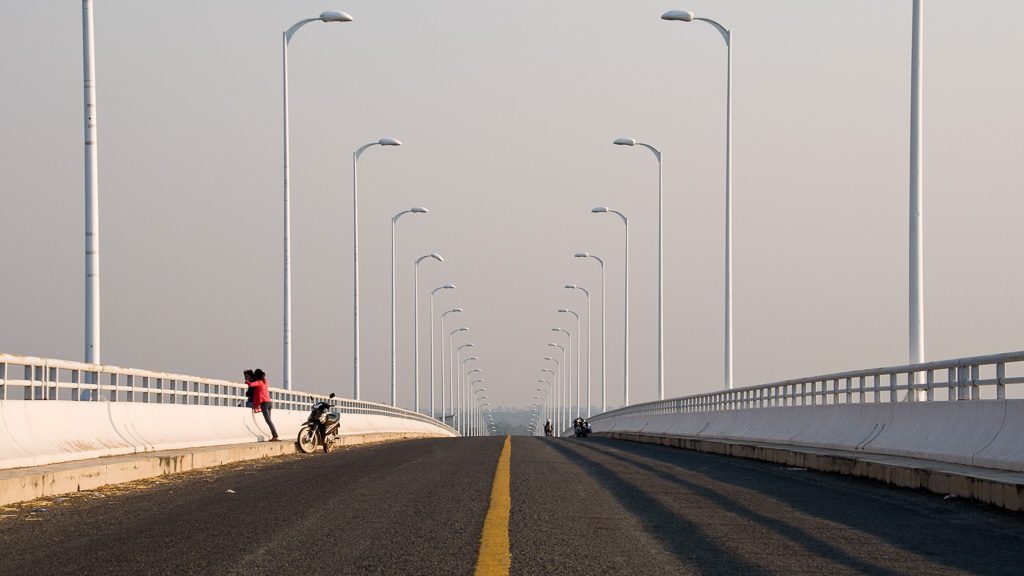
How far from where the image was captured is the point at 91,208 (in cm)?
2211

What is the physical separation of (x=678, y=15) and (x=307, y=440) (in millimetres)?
16493

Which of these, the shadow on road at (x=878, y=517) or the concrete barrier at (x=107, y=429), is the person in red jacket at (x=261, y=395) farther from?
the shadow on road at (x=878, y=517)

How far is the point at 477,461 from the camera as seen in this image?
22.2 meters

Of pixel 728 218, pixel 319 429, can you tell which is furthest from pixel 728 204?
pixel 319 429

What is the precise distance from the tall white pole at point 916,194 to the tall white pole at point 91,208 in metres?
13.4

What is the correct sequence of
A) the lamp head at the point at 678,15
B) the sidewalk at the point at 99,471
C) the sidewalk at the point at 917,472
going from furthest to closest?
the lamp head at the point at 678,15 → the sidewalk at the point at 99,471 → the sidewalk at the point at 917,472

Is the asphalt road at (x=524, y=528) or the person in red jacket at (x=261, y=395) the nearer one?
the asphalt road at (x=524, y=528)

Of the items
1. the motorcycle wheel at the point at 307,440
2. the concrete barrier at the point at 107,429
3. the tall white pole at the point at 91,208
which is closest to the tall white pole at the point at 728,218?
the motorcycle wheel at the point at 307,440

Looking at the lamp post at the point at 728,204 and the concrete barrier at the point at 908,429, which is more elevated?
the lamp post at the point at 728,204

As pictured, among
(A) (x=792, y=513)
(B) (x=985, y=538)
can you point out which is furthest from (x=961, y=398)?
(B) (x=985, y=538)

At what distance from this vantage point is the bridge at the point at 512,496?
9.02 meters

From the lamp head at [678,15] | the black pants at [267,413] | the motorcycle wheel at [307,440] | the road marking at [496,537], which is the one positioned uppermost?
the lamp head at [678,15]

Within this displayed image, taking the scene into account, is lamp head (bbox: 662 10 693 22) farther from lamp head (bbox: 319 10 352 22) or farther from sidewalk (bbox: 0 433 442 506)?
sidewalk (bbox: 0 433 442 506)

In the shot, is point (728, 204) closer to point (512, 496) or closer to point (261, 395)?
point (261, 395)
